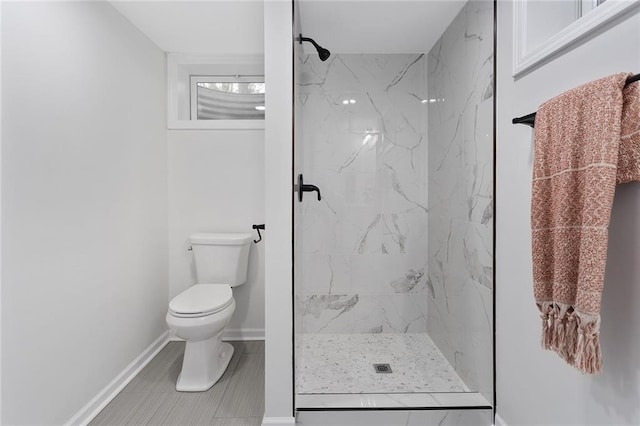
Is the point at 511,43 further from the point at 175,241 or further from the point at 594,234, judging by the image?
the point at 175,241

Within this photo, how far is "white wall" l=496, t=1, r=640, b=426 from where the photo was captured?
0.96 meters

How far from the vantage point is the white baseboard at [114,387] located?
1.70m

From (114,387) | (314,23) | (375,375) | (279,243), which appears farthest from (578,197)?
(114,387)

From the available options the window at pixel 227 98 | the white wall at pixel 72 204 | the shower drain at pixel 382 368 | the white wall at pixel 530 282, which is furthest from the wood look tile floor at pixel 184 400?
the window at pixel 227 98

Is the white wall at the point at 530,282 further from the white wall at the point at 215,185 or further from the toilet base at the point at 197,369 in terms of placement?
the white wall at the point at 215,185

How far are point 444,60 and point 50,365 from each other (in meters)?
2.75

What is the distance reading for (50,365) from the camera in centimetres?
152

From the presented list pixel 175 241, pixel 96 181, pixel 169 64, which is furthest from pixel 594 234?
pixel 169 64

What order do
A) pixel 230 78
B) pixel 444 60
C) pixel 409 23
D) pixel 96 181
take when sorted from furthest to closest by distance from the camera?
1. pixel 230 78
2. pixel 444 60
3. pixel 409 23
4. pixel 96 181

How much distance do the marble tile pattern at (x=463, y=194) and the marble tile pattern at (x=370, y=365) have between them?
120 millimetres

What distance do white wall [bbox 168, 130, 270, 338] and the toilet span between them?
17 cm

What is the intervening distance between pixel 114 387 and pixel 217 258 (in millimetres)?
947

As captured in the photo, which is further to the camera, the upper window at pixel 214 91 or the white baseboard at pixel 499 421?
the upper window at pixel 214 91

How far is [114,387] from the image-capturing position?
1.95 m
